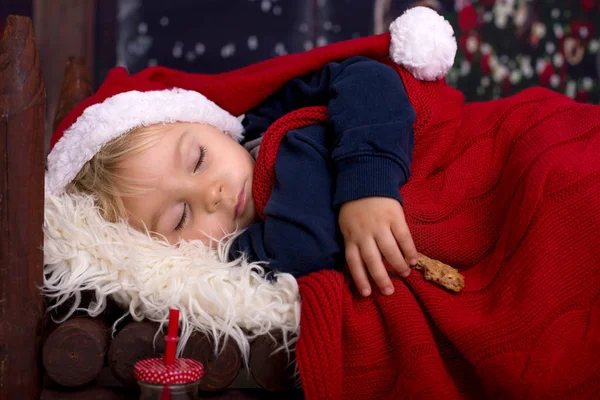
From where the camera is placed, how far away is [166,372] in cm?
71

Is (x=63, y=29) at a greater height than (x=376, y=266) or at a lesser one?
greater

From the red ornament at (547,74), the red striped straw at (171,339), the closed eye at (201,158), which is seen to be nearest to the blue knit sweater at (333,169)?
the closed eye at (201,158)

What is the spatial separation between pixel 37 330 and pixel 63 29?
61.2 inches

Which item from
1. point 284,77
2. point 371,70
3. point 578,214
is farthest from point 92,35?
point 578,214

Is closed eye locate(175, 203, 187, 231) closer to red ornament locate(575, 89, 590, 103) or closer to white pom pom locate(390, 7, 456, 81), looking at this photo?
white pom pom locate(390, 7, 456, 81)

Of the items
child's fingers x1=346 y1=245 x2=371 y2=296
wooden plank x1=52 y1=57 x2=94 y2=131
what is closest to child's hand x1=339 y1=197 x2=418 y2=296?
child's fingers x1=346 y1=245 x2=371 y2=296

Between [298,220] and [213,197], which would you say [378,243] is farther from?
[213,197]

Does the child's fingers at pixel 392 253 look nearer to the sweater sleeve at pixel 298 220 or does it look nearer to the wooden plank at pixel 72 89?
the sweater sleeve at pixel 298 220

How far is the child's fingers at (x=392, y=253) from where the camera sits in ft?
2.90

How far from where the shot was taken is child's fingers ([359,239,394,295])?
2.86 feet

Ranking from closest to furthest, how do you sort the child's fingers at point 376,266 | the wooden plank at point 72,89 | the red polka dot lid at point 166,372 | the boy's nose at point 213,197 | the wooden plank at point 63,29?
the red polka dot lid at point 166,372 < the child's fingers at point 376,266 < the boy's nose at point 213,197 < the wooden plank at point 72,89 < the wooden plank at point 63,29

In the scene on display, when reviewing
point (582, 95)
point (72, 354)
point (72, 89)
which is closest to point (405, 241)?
point (72, 354)

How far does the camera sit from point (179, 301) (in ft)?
2.84

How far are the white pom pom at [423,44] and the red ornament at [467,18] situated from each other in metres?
1.05
